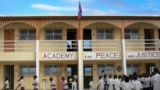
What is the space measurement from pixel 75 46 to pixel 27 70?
4.57m

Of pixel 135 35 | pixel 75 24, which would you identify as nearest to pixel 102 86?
pixel 75 24

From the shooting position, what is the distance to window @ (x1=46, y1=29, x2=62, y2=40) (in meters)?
33.6

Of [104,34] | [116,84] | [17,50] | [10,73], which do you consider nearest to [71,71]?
[104,34]

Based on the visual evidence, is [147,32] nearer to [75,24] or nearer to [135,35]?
[135,35]

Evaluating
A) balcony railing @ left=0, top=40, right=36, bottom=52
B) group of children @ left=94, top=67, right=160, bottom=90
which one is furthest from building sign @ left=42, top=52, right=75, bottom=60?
group of children @ left=94, top=67, right=160, bottom=90

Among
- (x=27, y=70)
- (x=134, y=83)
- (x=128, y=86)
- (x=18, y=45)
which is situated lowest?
(x=128, y=86)

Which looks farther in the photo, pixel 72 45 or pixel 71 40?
pixel 72 45

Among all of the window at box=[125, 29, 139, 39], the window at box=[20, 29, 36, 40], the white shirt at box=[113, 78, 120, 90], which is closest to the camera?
the white shirt at box=[113, 78, 120, 90]

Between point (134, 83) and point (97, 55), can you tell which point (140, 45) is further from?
point (134, 83)

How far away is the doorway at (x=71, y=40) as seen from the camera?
108 feet

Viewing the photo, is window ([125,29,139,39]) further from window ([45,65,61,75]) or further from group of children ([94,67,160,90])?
group of children ([94,67,160,90])

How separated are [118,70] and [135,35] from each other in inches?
139

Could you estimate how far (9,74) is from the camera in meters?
34.2

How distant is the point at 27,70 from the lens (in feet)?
109
